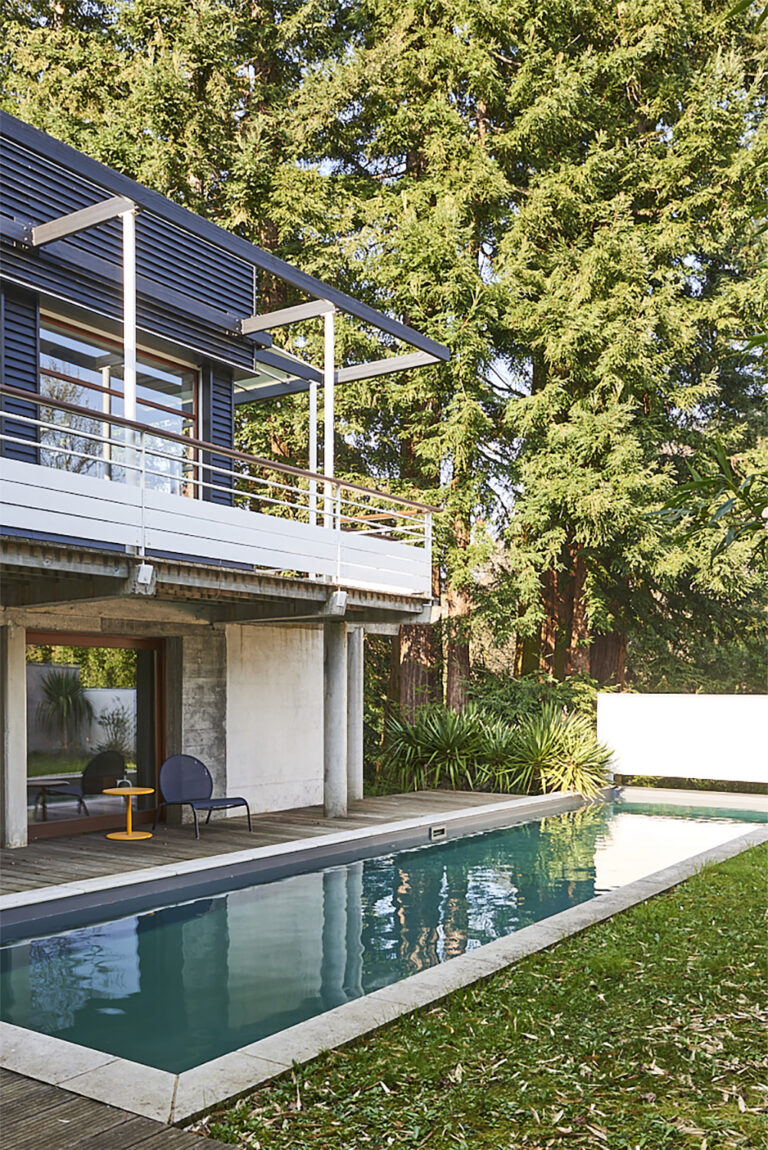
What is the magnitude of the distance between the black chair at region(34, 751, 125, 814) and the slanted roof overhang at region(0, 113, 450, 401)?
4.98 m

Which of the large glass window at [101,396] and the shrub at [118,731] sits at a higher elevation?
the large glass window at [101,396]

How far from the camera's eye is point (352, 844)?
9.59 metres

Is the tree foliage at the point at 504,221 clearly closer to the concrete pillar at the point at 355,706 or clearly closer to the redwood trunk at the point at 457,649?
the redwood trunk at the point at 457,649

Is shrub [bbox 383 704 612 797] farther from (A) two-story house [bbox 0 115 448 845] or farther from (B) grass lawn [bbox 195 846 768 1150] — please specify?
(B) grass lawn [bbox 195 846 768 1150]

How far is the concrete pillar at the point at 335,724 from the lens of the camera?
11.0 metres

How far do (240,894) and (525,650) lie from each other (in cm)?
1263

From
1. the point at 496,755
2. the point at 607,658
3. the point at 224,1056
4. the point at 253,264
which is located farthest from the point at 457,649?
the point at 224,1056

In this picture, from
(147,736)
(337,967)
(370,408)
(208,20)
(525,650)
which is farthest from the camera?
(525,650)

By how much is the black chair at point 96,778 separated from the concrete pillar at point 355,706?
3.52 metres

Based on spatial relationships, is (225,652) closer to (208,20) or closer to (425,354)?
(425,354)

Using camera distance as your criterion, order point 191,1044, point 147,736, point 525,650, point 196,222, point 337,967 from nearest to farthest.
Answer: point 191,1044, point 337,967, point 196,222, point 147,736, point 525,650

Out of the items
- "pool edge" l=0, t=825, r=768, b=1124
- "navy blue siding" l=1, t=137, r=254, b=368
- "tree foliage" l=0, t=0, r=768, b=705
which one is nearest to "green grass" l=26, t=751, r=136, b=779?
"navy blue siding" l=1, t=137, r=254, b=368

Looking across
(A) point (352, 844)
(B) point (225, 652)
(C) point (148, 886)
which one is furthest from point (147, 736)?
(C) point (148, 886)

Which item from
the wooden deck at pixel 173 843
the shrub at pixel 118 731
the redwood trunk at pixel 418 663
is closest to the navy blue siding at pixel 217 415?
the shrub at pixel 118 731
